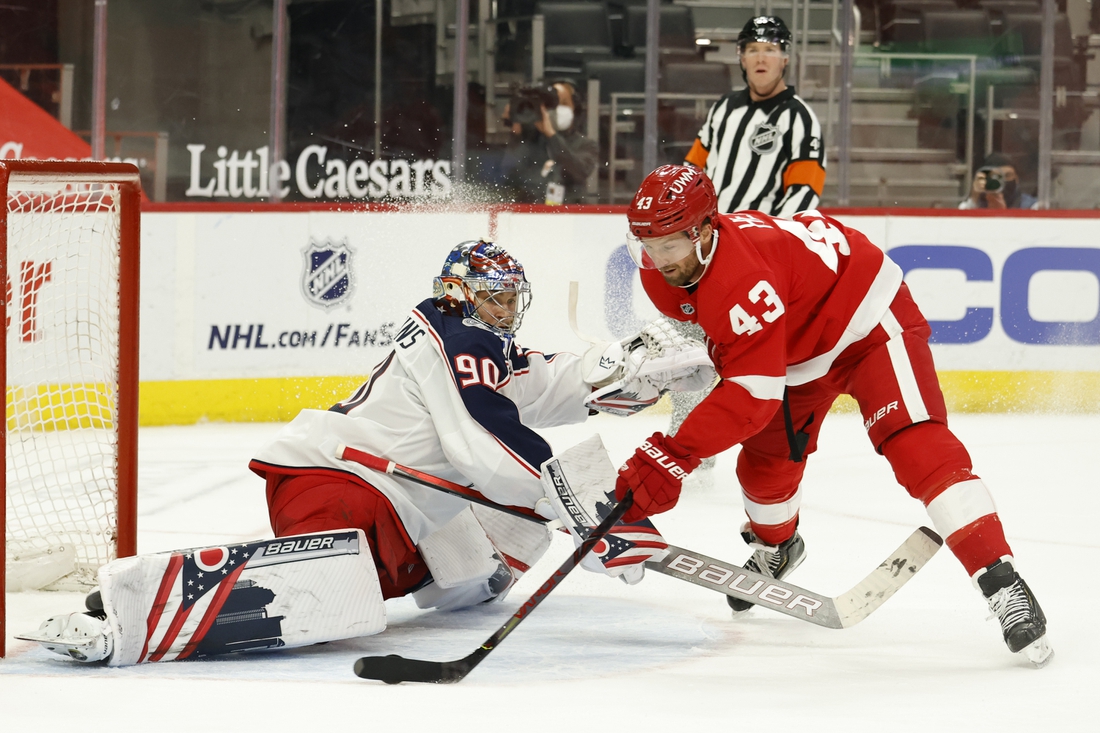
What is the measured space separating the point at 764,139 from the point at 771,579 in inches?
75.3

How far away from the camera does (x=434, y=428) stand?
7.84 ft

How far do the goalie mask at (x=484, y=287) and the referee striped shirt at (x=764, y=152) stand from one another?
→ 1.68 meters

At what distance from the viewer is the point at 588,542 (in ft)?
7.25

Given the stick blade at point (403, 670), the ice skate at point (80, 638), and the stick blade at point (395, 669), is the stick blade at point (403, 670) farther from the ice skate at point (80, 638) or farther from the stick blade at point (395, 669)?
the ice skate at point (80, 638)

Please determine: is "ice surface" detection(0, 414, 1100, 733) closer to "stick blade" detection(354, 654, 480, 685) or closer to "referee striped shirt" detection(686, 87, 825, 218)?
"stick blade" detection(354, 654, 480, 685)

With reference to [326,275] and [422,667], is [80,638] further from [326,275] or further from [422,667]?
[326,275]

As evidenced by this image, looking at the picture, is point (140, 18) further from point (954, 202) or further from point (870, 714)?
point (870, 714)

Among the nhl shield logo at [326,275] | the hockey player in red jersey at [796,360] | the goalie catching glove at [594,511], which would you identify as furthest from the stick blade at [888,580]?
the nhl shield logo at [326,275]


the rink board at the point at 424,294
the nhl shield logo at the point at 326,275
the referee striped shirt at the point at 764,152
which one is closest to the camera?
the referee striped shirt at the point at 764,152

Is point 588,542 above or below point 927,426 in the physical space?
below

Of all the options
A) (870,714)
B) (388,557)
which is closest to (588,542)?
(388,557)

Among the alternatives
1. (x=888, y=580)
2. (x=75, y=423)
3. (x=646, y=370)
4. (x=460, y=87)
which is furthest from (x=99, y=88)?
(x=888, y=580)

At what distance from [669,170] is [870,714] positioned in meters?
0.94

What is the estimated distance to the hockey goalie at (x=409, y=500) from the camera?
215 cm
